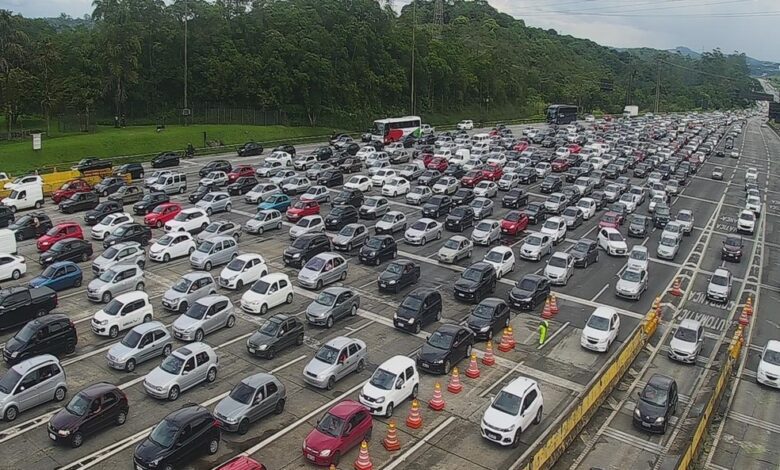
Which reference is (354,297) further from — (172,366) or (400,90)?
(400,90)

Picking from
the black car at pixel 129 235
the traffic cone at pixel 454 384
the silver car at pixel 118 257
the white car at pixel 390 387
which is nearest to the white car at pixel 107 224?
the black car at pixel 129 235

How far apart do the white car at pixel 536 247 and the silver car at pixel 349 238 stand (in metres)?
9.96

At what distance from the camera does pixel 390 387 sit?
24.1 metres

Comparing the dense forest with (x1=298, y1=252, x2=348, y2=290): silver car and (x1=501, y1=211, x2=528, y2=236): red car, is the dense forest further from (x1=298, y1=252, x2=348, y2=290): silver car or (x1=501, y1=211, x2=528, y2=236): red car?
(x1=501, y1=211, x2=528, y2=236): red car

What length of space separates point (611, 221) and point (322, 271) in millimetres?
25082

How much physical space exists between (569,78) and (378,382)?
178 metres

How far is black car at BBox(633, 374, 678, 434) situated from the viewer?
78.2ft

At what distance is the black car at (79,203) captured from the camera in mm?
48406

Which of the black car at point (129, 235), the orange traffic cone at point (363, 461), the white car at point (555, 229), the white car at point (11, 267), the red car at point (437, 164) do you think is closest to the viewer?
the orange traffic cone at point (363, 461)

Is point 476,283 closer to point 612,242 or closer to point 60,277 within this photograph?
point 612,242

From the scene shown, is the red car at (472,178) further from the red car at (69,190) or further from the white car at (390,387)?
the white car at (390,387)

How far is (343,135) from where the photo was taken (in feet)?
301

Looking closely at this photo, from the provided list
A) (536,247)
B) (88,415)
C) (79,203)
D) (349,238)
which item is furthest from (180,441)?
(79,203)

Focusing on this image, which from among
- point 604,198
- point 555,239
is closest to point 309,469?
point 555,239
